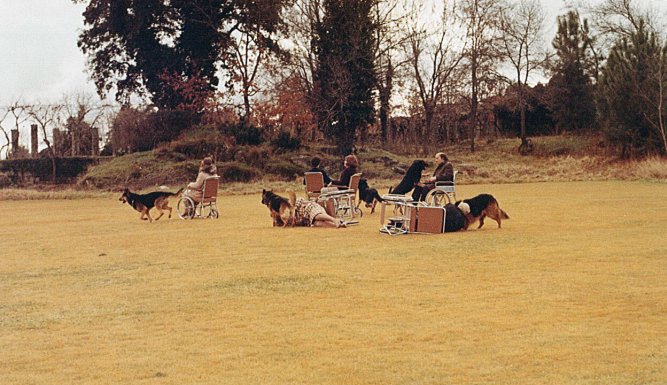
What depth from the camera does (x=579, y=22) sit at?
49781 millimetres

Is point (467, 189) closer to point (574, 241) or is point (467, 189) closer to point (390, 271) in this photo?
point (574, 241)

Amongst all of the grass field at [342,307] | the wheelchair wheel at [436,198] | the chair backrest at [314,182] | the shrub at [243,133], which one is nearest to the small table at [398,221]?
the grass field at [342,307]

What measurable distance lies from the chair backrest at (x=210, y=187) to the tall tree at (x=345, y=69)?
19.2 metres

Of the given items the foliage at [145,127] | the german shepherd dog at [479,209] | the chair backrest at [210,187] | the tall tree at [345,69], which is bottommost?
the german shepherd dog at [479,209]

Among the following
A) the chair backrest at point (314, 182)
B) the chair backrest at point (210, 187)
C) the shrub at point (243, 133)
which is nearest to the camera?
the chair backrest at point (314, 182)

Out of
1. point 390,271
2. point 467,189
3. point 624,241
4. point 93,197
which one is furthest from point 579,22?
point 390,271

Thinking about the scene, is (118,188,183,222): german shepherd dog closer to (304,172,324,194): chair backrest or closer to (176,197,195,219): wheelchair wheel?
(176,197,195,219): wheelchair wheel

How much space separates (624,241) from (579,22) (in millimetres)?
39239

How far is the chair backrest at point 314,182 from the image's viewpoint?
18298mm

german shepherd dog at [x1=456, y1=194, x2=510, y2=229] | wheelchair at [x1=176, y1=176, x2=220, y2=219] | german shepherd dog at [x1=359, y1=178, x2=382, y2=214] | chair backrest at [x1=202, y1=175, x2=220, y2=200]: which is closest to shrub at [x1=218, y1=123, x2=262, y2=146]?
wheelchair at [x1=176, y1=176, x2=220, y2=219]

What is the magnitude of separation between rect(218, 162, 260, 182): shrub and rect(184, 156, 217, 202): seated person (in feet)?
47.3

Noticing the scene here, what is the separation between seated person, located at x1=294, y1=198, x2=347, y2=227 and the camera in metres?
16.6

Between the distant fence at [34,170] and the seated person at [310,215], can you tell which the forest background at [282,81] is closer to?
the distant fence at [34,170]

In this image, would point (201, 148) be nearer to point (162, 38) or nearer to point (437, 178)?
point (162, 38)
